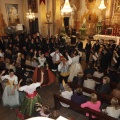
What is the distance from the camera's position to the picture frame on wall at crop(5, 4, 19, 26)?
16.1m

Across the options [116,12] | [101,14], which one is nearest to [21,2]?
[101,14]

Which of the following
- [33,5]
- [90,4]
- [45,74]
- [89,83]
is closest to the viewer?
[89,83]

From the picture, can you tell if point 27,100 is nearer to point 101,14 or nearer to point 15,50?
point 15,50

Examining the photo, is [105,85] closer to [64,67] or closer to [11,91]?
[64,67]

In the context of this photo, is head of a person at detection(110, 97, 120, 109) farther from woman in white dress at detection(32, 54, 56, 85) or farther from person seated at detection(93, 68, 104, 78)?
woman in white dress at detection(32, 54, 56, 85)

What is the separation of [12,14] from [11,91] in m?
12.7

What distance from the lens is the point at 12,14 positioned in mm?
16469

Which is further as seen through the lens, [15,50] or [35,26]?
[35,26]

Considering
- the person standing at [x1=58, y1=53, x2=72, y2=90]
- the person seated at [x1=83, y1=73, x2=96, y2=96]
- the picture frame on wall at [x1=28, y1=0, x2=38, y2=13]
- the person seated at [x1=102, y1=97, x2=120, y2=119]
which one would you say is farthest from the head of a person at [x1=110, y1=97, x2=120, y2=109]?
the picture frame on wall at [x1=28, y1=0, x2=38, y2=13]

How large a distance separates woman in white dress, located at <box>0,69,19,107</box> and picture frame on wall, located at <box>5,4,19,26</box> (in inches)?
477

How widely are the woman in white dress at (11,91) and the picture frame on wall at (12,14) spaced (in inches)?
477

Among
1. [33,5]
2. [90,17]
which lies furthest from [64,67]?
[90,17]

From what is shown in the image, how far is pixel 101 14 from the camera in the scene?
17219 millimetres

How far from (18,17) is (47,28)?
3718 mm
